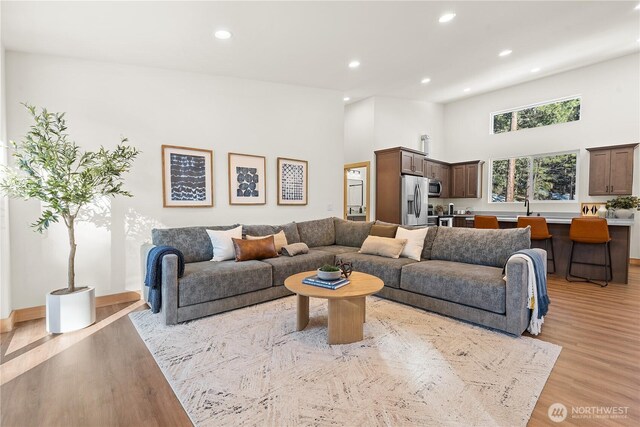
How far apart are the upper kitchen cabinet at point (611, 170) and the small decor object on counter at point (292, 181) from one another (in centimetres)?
555

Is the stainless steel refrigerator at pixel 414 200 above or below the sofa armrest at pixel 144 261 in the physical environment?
above

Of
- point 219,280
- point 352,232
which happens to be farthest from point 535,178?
point 219,280

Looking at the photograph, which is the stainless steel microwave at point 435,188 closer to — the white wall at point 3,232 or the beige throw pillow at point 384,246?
the beige throw pillow at point 384,246

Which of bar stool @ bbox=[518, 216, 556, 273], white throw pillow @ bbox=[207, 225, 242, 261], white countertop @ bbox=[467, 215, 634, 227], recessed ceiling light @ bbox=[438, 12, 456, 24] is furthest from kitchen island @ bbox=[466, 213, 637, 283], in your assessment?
white throw pillow @ bbox=[207, 225, 242, 261]

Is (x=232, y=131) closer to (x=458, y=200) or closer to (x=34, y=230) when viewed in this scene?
(x=34, y=230)

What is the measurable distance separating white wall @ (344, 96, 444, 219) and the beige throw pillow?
8.53 ft

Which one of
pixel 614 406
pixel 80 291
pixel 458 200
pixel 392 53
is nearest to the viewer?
pixel 614 406

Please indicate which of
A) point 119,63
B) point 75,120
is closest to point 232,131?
point 119,63

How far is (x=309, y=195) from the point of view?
5180 millimetres

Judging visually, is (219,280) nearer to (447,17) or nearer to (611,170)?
(447,17)

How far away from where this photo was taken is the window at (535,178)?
6129mm

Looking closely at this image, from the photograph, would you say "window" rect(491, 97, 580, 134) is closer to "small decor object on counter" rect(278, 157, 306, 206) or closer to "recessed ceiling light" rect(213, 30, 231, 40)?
"small decor object on counter" rect(278, 157, 306, 206)

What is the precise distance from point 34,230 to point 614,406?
5129 mm

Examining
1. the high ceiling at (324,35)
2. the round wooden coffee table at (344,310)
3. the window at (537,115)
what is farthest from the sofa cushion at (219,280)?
the window at (537,115)
